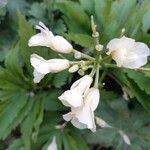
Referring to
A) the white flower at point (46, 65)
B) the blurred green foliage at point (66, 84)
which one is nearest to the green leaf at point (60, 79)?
the blurred green foliage at point (66, 84)

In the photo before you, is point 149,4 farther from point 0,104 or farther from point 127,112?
point 0,104

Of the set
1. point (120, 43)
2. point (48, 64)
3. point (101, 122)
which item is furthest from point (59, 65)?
point (101, 122)

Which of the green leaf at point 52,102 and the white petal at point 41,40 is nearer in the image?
the white petal at point 41,40

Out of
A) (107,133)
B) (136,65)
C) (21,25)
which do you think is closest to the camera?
(136,65)

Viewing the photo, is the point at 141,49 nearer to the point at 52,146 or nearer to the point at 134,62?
the point at 134,62

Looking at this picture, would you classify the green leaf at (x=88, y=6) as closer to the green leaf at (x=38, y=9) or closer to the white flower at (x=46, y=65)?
the green leaf at (x=38, y=9)

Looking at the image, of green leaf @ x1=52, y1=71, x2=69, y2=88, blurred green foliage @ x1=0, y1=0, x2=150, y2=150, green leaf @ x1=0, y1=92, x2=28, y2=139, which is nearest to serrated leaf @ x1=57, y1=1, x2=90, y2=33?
blurred green foliage @ x1=0, y1=0, x2=150, y2=150

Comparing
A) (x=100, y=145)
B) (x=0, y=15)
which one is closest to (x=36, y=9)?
(x=0, y=15)

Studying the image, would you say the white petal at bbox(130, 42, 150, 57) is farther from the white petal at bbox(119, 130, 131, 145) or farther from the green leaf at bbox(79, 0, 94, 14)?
the white petal at bbox(119, 130, 131, 145)
